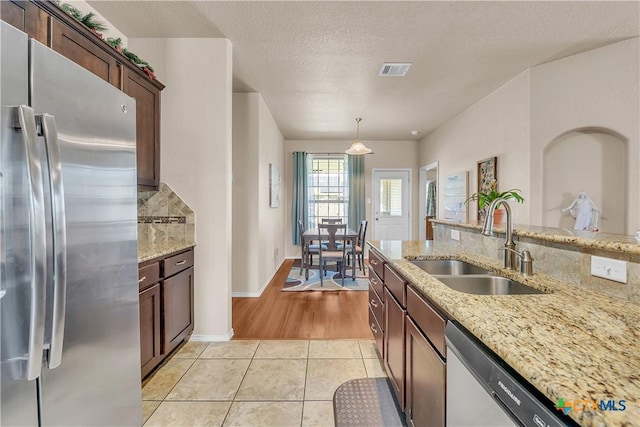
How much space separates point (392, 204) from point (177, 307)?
523 centimetres

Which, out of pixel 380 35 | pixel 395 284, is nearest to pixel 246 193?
pixel 380 35

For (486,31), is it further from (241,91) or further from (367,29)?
(241,91)

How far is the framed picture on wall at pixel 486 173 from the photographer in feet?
12.2

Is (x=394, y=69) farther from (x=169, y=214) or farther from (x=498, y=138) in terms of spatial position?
(x=169, y=214)

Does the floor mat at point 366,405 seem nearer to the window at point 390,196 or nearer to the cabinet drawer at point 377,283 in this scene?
the cabinet drawer at point 377,283

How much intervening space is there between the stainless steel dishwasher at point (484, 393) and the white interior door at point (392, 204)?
223 inches

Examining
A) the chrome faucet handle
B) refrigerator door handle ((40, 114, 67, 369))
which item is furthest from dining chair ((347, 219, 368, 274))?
refrigerator door handle ((40, 114, 67, 369))

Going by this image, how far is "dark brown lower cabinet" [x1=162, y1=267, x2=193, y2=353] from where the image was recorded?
2.10 m

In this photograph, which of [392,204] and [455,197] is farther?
[392,204]

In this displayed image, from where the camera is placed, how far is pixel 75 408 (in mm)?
1031

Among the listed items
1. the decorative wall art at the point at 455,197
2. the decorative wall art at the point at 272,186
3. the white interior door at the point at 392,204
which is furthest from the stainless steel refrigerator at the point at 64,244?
the white interior door at the point at 392,204

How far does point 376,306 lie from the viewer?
2.20 meters

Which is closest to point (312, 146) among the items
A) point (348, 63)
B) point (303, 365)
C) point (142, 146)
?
point (348, 63)

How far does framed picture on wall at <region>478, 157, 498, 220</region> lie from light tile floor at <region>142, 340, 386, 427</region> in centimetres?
270
